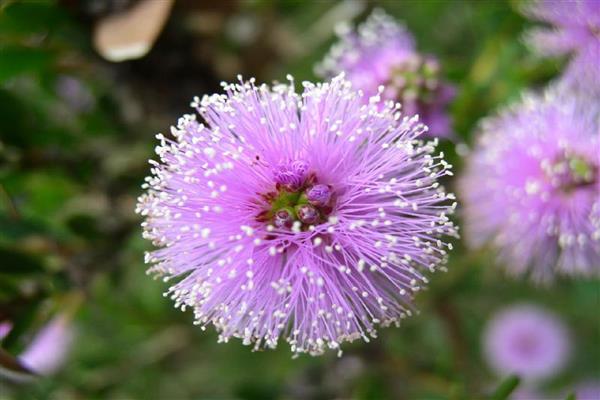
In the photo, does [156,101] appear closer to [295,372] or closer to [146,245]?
[146,245]

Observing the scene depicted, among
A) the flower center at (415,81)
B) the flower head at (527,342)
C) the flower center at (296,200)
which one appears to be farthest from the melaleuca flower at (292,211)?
the flower head at (527,342)

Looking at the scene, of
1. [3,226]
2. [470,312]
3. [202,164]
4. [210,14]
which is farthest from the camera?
[470,312]

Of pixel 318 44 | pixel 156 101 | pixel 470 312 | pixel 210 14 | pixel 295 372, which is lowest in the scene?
→ pixel 295 372

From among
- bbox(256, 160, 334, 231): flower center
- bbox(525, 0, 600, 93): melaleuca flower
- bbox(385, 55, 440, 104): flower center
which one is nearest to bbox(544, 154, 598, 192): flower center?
bbox(525, 0, 600, 93): melaleuca flower

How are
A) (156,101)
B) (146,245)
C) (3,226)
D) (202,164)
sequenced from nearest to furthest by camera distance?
(202,164), (3,226), (146,245), (156,101)

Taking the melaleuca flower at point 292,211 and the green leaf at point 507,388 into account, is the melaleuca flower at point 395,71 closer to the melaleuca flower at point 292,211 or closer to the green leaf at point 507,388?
the melaleuca flower at point 292,211

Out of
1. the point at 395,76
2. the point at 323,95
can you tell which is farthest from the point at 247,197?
the point at 395,76
